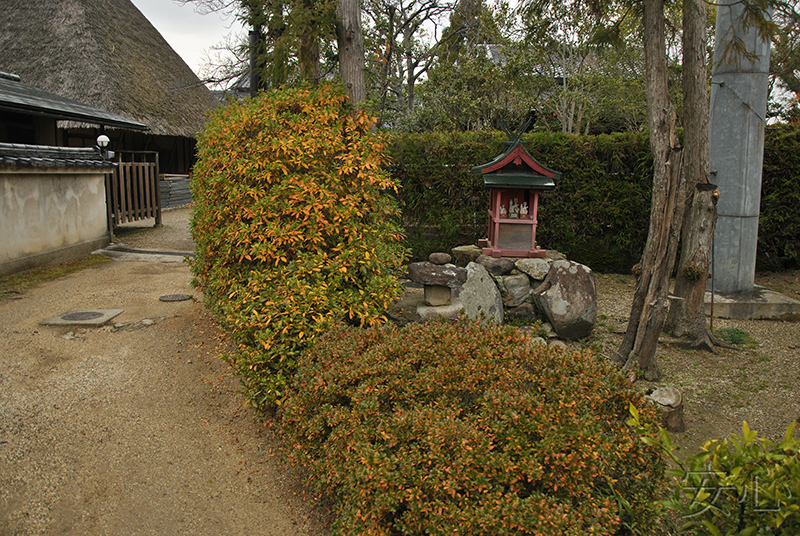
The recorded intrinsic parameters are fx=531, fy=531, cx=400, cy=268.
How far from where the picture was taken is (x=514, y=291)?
238 inches

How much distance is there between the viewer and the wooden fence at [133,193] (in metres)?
11.6

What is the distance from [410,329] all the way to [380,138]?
6.46 ft

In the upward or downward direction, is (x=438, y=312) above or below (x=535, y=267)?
below

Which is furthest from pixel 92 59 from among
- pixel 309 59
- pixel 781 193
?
pixel 781 193

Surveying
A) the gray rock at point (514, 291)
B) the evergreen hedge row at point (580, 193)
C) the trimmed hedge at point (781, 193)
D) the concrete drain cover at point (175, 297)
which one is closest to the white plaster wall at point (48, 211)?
the concrete drain cover at point (175, 297)

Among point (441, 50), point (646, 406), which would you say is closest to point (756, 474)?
point (646, 406)

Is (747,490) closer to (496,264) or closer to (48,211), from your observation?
(496,264)

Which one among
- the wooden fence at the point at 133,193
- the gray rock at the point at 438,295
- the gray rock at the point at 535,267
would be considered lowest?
the gray rock at the point at 438,295

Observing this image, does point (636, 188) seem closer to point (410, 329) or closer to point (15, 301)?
point (410, 329)

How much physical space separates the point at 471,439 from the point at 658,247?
3.25 m

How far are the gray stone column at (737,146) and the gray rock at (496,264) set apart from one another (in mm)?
3045

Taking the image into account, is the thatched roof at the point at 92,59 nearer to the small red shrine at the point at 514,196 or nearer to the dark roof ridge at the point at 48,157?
the dark roof ridge at the point at 48,157

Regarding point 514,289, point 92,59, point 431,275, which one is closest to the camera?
point 431,275

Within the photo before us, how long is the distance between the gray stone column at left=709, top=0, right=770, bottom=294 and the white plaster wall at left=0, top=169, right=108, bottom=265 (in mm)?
9896
